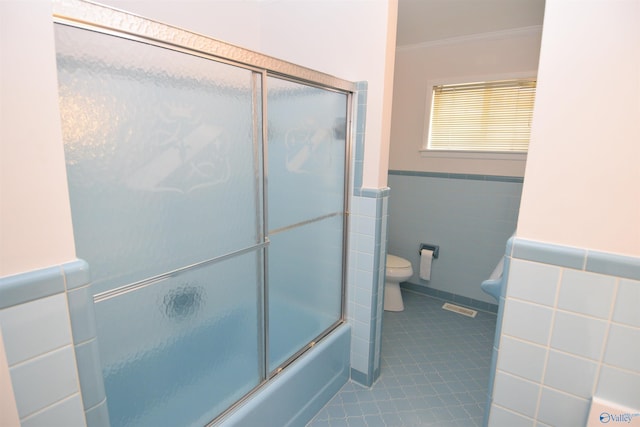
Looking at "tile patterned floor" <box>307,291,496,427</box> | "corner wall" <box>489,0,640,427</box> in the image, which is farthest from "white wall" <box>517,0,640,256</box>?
"tile patterned floor" <box>307,291,496,427</box>

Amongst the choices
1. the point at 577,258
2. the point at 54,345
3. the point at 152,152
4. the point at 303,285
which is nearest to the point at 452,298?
the point at 303,285

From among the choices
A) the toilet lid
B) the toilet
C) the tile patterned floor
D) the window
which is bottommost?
the tile patterned floor

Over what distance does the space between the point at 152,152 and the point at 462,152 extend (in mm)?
2476

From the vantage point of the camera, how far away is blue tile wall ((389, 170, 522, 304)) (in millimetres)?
2668

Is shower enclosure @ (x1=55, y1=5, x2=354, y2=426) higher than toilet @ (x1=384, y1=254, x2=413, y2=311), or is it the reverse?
shower enclosure @ (x1=55, y1=5, x2=354, y2=426)

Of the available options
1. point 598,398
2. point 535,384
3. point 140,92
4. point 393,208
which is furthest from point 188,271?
point 393,208

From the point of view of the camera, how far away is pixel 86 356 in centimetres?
76

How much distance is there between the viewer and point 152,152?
0.95 metres

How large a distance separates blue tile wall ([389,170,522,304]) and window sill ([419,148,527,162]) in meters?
0.15

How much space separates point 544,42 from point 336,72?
1.11 m

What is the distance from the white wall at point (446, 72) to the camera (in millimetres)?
2465

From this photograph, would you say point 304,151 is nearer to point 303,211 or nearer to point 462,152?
point 303,211

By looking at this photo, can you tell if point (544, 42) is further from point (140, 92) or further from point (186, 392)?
point (186, 392)

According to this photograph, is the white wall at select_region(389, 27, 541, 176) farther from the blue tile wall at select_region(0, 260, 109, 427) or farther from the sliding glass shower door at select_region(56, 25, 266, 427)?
the blue tile wall at select_region(0, 260, 109, 427)
